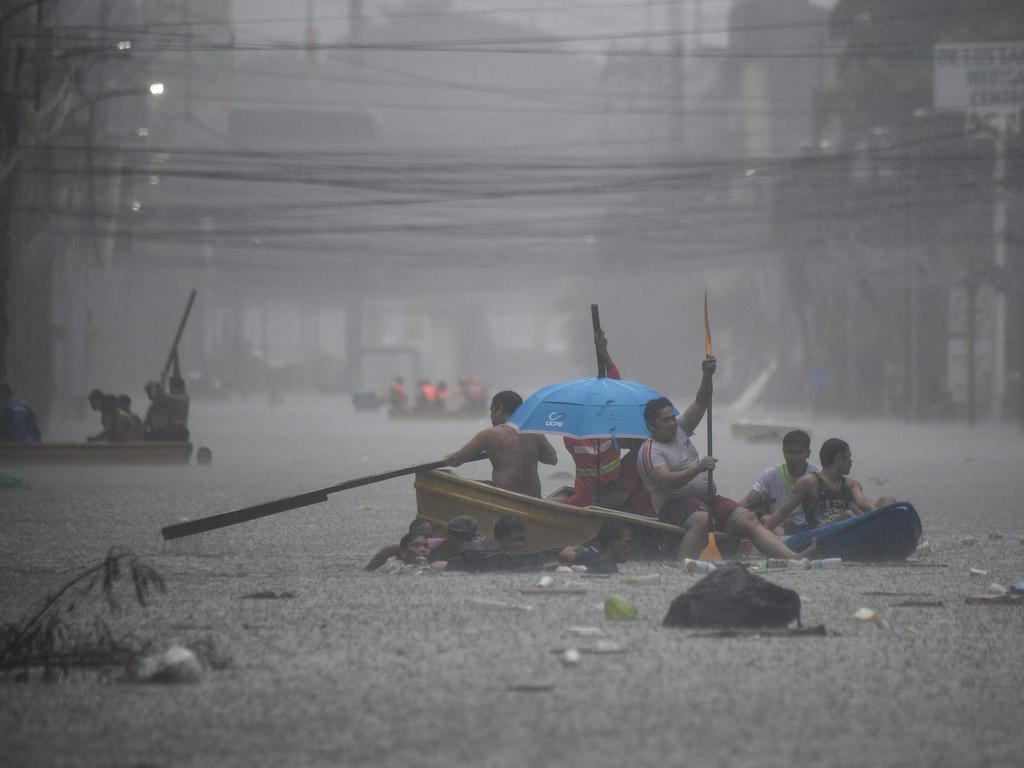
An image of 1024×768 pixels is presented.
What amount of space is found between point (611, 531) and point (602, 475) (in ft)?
3.19

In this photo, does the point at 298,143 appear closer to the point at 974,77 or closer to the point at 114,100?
the point at 114,100

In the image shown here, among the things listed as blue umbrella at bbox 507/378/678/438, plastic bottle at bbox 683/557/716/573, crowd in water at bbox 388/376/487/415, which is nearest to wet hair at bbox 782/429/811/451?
blue umbrella at bbox 507/378/678/438

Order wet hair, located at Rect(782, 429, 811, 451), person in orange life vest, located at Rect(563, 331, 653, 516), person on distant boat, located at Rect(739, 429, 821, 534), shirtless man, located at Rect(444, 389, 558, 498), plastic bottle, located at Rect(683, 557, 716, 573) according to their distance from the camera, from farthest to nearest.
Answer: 1. shirtless man, located at Rect(444, 389, 558, 498)
2. person in orange life vest, located at Rect(563, 331, 653, 516)
3. person on distant boat, located at Rect(739, 429, 821, 534)
4. wet hair, located at Rect(782, 429, 811, 451)
5. plastic bottle, located at Rect(683, 557, 716, 573)

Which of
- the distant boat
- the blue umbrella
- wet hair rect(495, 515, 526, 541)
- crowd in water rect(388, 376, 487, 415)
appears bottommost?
the distant boat

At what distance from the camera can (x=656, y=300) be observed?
8681 cm

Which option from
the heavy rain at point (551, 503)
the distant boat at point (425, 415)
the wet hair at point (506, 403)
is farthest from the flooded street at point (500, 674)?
the distant boat at point (425, 415)

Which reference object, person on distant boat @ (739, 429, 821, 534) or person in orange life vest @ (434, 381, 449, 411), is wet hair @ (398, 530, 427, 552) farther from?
person in orange life vest @ (434, 381, 449, 411)

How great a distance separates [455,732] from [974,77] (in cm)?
3022

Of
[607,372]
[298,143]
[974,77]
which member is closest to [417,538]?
[607,372]

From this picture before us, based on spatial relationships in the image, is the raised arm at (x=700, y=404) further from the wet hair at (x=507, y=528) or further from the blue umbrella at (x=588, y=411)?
the wet hair at (x=507, y=528)

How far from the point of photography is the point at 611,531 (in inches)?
421

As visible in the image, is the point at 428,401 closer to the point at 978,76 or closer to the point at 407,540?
the point at 978,76

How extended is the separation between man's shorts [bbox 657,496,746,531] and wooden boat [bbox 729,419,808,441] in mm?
21557

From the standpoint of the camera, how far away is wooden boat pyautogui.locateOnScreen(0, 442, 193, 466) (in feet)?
73.6
